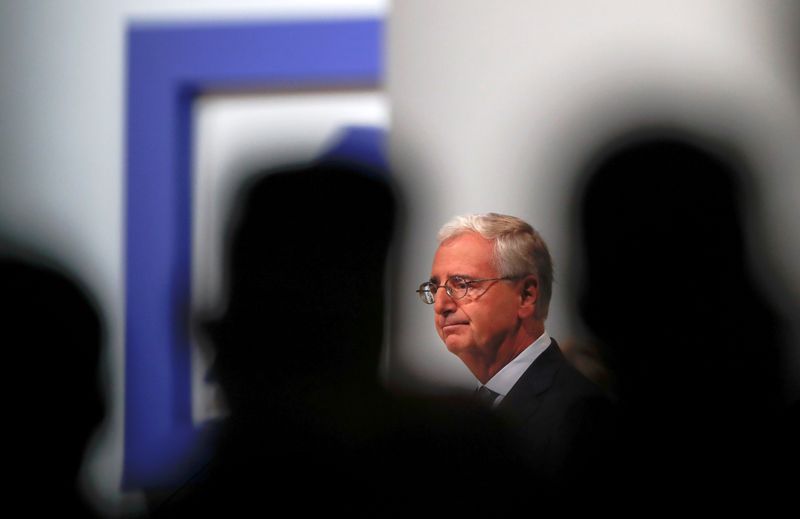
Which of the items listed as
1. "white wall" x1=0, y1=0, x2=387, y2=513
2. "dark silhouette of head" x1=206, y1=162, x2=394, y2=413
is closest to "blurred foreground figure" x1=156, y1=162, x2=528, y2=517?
"dark silhouette of head" x1=206, y1=162, x2=394, y2=413

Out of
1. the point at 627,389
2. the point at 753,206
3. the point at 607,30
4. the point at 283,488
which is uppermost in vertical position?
the point at 607,30

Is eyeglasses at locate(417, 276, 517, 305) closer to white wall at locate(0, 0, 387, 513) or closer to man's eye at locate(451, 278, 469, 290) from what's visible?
man's eye at locate(451, 278, 469, 290)

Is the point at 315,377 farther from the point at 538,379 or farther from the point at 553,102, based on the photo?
the point at 553,102

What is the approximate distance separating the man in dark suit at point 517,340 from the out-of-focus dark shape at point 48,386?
1.15ft

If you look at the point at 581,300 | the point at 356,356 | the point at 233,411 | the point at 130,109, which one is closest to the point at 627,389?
the point at 581,300

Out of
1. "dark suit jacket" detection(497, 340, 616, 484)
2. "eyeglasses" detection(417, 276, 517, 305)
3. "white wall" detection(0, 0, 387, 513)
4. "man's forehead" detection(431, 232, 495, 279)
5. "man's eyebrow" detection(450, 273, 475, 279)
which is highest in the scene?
"white wall" detection(0, 0, 387, 513)

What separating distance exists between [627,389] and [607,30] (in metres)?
0.30

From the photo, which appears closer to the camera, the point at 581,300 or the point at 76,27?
the point at 581,300

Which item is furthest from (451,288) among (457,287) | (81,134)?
(81,134)

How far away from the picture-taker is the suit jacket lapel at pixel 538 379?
0.54 m

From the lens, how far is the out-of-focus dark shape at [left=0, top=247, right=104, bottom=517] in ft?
2.26

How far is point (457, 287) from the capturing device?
21.9 inches

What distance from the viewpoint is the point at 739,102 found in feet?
1.88

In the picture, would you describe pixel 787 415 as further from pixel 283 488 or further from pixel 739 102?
pixel 283 488
